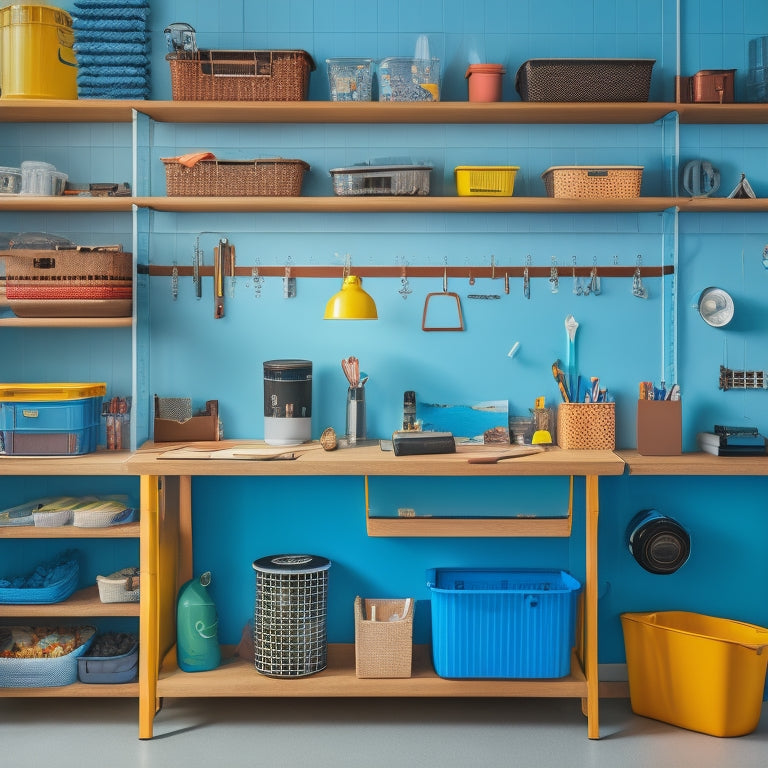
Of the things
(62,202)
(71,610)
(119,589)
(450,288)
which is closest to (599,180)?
(450,288)

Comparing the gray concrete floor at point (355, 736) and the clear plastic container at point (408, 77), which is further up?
the clear plastic container at point (408, 77)

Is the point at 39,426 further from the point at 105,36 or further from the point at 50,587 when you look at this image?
the point at 105,36

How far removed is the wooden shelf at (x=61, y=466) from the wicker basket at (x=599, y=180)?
2.07 m

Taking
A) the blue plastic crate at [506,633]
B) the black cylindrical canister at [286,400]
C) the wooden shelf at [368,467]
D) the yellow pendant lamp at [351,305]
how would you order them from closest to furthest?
the wooden shelf at [368,467]
the blue plastic crate at [506,633]
the yellow pendant lamp at [351,305]
the black cylindrical canister at [286,400]

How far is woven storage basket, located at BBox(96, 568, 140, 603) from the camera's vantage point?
12.0ft

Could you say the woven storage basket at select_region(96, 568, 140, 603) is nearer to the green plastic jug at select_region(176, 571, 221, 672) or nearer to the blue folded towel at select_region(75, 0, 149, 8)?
the green plastic jug at select_region(176, 571, 221, 672)

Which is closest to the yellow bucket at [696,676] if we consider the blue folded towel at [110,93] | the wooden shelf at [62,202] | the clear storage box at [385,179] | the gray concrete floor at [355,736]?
the gray concrete floor at [355,736]

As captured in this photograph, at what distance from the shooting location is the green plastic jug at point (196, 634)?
3660mm

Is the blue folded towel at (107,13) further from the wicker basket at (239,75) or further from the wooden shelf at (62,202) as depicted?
the wooden shelf at (62,202)

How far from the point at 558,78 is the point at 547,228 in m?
0.63

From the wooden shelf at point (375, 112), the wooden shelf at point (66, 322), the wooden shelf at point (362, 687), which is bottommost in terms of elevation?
the wooden shelf at point (362, 687)

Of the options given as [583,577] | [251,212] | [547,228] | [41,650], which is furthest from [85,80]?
[583,577]

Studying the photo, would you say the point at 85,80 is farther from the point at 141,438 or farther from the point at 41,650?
the point at 41,650

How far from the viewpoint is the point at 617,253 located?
4.03 m
